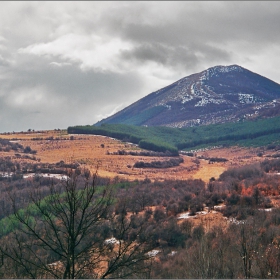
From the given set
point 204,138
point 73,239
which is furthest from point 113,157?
point 73,239

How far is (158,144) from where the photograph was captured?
6048 inches

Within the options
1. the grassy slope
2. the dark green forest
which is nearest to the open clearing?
the dark green forest

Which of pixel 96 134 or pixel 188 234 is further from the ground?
pixel 96 134

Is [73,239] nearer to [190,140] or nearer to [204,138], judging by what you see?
[190,140]

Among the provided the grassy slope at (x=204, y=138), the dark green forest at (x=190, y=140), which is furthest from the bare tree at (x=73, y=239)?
the grassy slope at (x=204, y=138)

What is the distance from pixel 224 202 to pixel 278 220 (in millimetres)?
15905

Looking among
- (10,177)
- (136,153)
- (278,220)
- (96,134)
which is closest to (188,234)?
(278,220)

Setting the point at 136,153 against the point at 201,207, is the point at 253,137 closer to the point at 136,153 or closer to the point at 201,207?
the point at 136,153

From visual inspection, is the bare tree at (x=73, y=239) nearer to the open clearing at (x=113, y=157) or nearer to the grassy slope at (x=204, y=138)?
the open clearing at (x=113, y=157)

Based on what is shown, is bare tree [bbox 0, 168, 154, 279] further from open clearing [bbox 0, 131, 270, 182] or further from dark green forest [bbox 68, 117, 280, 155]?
dark green forest [bbox 68, 117, 280, 155]

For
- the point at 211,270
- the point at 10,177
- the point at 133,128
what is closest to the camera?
the point at 211,270

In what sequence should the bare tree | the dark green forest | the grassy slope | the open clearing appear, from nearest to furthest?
the bare tree, the open clearing, the dark green forest, the grassy slope

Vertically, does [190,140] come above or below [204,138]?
below

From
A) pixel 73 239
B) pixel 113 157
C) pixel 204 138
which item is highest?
pixel 204 138
